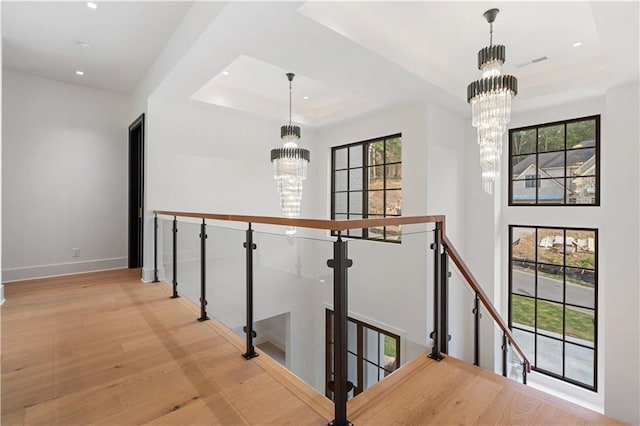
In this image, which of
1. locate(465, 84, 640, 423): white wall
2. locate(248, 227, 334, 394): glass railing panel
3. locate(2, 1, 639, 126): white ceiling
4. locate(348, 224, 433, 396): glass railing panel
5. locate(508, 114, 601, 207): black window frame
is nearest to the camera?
locate(248, 227, 334, 394): glass railing panel

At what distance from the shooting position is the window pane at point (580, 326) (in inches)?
170

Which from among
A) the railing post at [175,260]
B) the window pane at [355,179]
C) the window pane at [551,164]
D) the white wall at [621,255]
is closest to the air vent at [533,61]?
the white wall at [621,255]

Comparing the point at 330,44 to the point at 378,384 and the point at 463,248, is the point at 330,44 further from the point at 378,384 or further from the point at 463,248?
the point at 463,248

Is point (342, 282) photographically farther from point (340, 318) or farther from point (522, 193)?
point (522, 193)

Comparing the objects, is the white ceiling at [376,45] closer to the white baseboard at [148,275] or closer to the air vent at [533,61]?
the air vent at [533,61]

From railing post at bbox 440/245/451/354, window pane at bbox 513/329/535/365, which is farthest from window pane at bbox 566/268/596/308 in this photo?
railing post at bbox 440/245/451/354

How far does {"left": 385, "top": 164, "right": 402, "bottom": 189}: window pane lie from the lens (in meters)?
5.23

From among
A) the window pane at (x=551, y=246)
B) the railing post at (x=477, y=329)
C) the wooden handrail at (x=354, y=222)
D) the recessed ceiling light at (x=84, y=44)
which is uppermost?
the recessed ceiling light at (x=84, y=44)

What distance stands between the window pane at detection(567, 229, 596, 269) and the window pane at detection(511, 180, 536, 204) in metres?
0.68

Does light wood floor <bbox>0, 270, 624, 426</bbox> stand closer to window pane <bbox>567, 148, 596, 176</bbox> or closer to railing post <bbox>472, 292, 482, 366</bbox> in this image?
railing post <bbox>472, 292, 482, 366</bbox>

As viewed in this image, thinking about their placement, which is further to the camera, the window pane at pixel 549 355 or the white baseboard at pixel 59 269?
the window pane at pixel 549 355

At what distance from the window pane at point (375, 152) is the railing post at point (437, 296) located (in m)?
3.40

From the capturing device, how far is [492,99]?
273 centimetres

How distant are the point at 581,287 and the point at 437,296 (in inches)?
139
